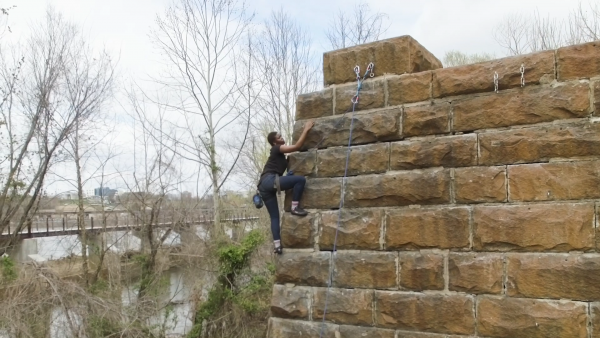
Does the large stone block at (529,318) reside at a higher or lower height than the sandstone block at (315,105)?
lower

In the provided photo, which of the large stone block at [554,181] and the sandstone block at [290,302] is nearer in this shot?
the large stone block at [554,181]

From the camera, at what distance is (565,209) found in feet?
Answer: 9.22

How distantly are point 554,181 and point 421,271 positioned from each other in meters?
0.94

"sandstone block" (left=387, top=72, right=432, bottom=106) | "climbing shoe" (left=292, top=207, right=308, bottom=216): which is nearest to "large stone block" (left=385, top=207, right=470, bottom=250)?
"climbing shoe" (left=292, top=207, right=308, bottom=216)

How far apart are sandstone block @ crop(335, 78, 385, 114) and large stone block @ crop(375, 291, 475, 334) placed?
1.30m

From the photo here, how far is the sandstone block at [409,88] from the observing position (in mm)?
3373

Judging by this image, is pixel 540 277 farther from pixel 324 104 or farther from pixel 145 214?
pixel 145 214

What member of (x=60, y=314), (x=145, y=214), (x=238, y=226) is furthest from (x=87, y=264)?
(x=60, y=314)

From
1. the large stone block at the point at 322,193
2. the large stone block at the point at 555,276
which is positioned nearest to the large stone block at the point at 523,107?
the large stone block at the point at 555,276

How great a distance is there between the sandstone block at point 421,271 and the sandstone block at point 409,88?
3.41 feet

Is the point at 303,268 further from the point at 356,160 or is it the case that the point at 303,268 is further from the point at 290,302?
the point at 356,160

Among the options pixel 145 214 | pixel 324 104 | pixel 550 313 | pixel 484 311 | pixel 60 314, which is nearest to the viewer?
pixel 550 313

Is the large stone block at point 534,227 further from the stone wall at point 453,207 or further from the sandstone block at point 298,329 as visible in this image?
the sandstone block at point 298,329

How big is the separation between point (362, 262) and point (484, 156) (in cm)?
104
